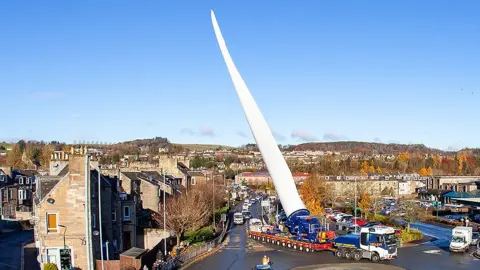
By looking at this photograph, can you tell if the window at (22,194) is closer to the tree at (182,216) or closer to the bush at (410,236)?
the tree at (182,216)

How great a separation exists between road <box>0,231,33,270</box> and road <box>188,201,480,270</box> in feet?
35.1

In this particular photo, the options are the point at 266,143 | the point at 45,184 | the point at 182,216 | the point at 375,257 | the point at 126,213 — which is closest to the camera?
the point at 45,184

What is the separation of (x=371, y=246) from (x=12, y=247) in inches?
963

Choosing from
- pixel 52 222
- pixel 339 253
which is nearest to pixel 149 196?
pixel 52 222

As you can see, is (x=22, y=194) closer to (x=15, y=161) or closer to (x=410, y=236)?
(x=410, y=236)

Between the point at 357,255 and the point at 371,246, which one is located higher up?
the point at 371,246

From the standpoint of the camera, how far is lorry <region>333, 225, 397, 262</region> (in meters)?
30.7

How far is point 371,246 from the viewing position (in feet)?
101

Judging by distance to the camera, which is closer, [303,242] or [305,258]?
[305,258]

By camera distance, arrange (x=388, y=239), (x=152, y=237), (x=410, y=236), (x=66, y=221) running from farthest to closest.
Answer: (x=410, y=236)
(x=152, y=237)
(x=388, y=239)
(x=66, y=221)

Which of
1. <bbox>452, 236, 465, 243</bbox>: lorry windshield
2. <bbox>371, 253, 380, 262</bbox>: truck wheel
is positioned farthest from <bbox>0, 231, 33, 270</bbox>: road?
<bbox>452, 236, 465, 243</bbox>: lorry windshield

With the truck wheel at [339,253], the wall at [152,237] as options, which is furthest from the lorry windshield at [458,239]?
the wall at [152,237]

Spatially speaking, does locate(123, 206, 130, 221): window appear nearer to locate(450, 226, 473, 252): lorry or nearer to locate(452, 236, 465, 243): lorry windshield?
locate(450, 226, 473, 252): lorry

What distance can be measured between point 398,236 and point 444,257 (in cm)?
665
